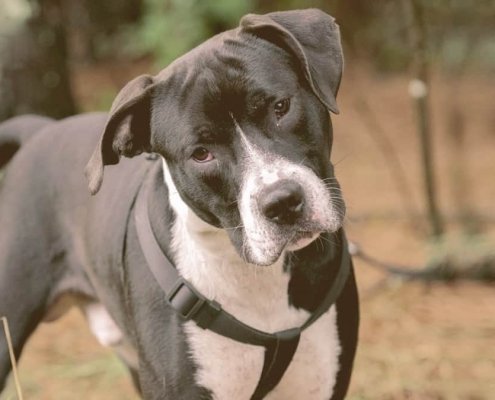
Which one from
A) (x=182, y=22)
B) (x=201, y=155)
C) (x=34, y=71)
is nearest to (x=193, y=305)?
(x=201, y=155)

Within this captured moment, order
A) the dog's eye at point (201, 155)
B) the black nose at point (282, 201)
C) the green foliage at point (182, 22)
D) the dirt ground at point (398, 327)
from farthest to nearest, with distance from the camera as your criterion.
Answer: the green foliage at point (182, 22) < the dirt ground at point (398, 327) < the dog's eye at point (201, 155) < the black nose at point (282, 201)

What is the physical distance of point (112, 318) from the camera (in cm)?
377

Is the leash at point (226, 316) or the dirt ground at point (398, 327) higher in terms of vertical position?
the leash at point (226, 316)

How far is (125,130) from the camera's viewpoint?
304cm

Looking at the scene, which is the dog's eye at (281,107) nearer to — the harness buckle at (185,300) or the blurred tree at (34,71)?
the harness buckle at (185,300)

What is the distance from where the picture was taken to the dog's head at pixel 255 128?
107 inches

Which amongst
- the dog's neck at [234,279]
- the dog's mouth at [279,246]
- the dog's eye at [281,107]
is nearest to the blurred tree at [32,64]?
the dog's neck at [234,279]

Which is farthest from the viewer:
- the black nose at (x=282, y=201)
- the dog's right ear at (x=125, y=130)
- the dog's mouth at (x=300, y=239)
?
the dog's right ear at (x=125, y=130)

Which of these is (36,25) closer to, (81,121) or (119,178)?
(81,121)

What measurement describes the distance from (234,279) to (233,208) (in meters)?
0.34

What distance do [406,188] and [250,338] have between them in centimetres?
439

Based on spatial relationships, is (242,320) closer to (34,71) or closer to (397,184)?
(34,71)

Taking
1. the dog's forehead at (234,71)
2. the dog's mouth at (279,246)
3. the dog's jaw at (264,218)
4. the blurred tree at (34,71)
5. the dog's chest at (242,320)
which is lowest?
the blurred tree at (34,71)

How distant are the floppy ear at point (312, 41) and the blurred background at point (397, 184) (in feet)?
1.72
